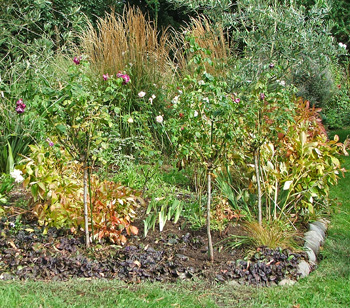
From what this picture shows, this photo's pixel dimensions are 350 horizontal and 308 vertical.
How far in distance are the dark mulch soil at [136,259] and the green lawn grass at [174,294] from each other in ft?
0.48

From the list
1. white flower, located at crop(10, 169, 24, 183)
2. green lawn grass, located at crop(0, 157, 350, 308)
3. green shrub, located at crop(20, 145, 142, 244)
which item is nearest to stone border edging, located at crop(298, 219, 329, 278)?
green lawn grass, located at crop(0, 157, 350, 308)

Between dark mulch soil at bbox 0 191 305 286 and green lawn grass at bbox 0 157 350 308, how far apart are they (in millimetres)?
145

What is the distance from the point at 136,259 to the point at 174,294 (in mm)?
553

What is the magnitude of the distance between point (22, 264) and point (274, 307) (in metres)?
1.94

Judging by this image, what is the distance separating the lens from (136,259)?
353 centimetres

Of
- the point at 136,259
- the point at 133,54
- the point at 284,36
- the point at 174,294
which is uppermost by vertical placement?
the point at 133,54

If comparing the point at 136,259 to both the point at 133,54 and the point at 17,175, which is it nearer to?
the point at 17,175

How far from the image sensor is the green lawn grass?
2916 mm

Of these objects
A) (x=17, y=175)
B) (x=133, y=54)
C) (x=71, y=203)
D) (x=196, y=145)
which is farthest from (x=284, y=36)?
(x=17, y=175)

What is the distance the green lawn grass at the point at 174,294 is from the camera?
2916 mm

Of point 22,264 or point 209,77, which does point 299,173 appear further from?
point 22,264

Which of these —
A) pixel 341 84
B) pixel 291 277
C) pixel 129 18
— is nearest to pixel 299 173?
pixel 291 277

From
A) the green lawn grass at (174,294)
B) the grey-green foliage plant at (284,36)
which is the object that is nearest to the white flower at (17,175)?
the green lawn grass at (174,294)

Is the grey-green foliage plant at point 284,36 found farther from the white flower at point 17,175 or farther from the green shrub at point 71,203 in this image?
the white flower at point 17,175
